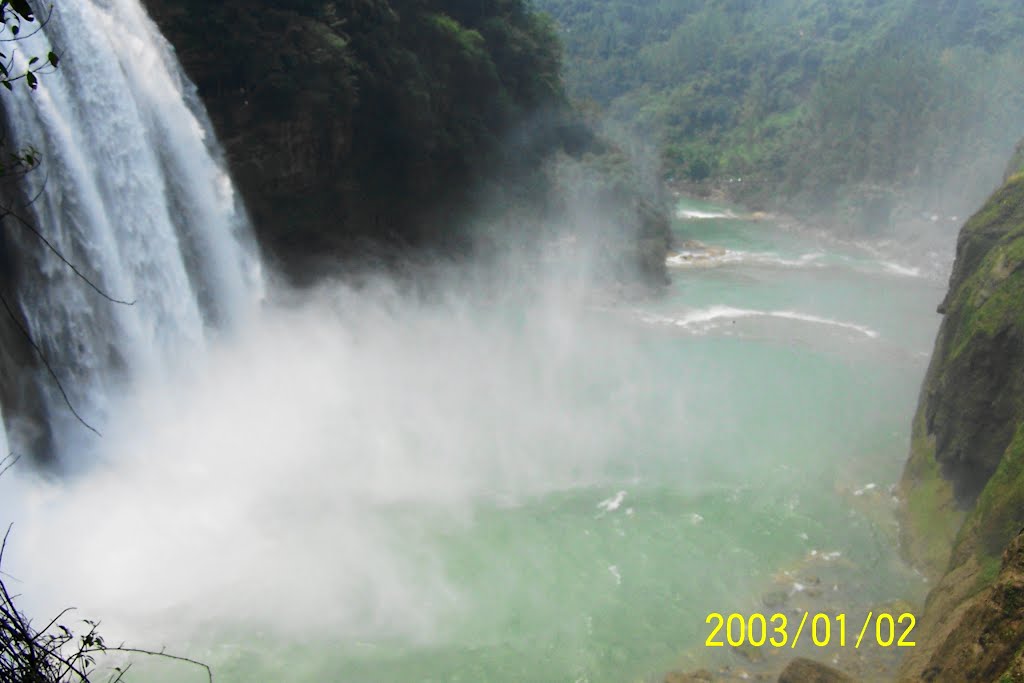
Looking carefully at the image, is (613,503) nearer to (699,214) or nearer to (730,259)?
(730,259)

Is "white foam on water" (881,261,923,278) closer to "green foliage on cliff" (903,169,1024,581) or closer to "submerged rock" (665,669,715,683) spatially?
"green foliage on cliff" (903,169,1024,581)

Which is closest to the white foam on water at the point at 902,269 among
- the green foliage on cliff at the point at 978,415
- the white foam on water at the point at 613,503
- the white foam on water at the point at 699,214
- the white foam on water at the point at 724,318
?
the white foam on water at the point at 724,318

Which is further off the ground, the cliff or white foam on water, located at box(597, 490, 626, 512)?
the cliff

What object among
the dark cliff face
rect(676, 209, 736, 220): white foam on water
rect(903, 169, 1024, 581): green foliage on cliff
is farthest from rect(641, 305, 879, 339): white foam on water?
rect(676, 209, 736, 220): white foam on water

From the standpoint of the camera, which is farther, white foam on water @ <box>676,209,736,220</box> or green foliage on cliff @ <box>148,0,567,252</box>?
white foam on water @ <box>676,209,736,220</box>

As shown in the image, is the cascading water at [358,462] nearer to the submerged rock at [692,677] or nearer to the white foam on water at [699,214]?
the submerged rock at [692,677]
